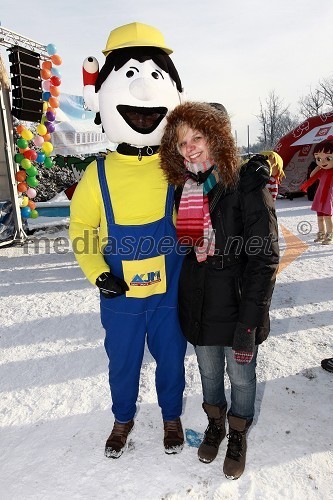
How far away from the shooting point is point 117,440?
6.82ft

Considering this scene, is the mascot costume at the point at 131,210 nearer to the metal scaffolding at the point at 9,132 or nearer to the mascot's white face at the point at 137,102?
the mascot's white face at the point at 137,102

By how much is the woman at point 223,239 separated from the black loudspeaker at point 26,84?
5600mm

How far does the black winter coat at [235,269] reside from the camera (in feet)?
5.20

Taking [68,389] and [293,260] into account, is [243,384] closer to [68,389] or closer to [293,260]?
[68,389]

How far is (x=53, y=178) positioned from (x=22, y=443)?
13266mm

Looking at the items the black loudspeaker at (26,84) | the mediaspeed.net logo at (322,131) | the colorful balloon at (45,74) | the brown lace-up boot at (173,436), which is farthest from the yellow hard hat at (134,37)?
the mediaspeed.net logo at (322,131)

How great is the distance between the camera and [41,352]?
10.4 feet

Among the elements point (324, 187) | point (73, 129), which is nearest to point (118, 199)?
point (324, 187)

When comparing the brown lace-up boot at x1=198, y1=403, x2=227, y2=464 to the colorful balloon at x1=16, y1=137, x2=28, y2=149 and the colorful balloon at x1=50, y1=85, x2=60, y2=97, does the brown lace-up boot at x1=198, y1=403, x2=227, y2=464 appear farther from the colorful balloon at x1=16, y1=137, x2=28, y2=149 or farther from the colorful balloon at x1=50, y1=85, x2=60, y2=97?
the colorful balloon at x1=50, y1=85, x2=60, y2=97

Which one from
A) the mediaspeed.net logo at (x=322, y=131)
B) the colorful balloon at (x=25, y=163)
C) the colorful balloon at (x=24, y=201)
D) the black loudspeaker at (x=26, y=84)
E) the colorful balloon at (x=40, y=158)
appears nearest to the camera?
the black loudspeaker at (x=26, y=84)

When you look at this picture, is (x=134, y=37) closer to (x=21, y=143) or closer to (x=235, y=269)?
(x=235, y=269)

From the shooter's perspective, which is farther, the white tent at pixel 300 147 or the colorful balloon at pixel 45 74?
the white tent at pixel 300 147

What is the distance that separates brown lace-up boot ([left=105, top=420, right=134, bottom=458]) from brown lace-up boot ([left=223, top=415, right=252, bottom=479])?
549mm

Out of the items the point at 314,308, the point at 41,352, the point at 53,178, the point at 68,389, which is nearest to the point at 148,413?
the point at 68,389
